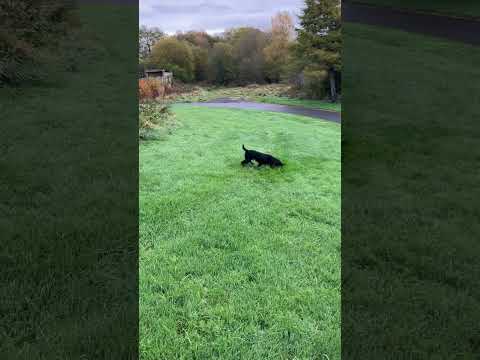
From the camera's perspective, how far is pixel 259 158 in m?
4.36

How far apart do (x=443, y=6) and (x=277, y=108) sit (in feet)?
44.3

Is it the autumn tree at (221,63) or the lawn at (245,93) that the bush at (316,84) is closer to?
the lawn at (245,93)

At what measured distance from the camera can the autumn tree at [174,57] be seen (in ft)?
9.98

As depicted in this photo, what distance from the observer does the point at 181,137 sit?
211 inches

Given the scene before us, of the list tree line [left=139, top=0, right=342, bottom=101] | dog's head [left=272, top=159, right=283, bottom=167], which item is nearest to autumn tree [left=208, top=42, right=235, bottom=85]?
tree line [left=139, top=0, right=342, bottom=101]

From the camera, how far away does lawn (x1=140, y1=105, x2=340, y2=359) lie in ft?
6.88

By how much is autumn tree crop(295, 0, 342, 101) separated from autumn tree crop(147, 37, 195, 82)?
1.05 m

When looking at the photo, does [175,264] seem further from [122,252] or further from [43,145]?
[43,145]

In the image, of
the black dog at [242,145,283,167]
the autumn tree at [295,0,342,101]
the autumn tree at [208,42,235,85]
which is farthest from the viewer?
the black dog at [242,145,283,167]

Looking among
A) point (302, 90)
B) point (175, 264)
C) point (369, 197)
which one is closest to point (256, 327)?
point (175, 264)

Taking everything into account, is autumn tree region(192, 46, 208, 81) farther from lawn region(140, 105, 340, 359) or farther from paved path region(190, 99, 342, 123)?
lawn region(140, 105, 340, 359)

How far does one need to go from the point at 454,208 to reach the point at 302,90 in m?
1.99

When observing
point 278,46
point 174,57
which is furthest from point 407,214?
point 174,57

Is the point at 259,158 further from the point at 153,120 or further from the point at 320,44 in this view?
the point at 153,120
